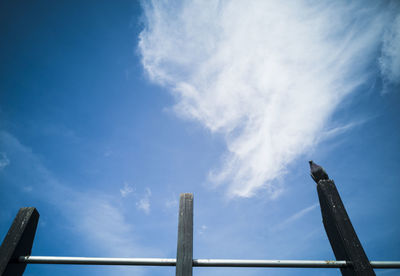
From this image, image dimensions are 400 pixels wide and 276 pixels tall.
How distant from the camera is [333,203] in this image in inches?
64.8

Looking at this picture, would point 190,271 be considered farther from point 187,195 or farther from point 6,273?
point 6,273

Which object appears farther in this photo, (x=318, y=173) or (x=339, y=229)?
(x=318, y=173)

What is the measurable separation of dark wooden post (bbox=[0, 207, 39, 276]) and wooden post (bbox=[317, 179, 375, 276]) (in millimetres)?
2242

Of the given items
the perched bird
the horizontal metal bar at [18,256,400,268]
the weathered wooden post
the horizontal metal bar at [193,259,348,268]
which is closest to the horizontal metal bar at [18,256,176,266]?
the horizontal metal bar at [18,256,400,268]

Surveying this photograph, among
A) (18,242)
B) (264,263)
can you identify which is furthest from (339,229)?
(18,242)

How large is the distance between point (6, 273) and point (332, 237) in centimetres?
231

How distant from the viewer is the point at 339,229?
157 centimetres

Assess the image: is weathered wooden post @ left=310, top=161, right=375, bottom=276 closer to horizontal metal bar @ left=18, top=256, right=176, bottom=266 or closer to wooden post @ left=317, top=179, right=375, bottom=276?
wooden post @ left=317, top=179, right=375, bottom=276

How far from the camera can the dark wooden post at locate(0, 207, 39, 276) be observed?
145 centimetres

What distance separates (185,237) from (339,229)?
1102 millimetres

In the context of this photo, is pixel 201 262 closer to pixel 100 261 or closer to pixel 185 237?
pixel 185 237

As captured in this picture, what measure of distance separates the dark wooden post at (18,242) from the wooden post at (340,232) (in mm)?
2242

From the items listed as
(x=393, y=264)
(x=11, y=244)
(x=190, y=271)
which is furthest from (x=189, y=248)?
(x=393, y=264)

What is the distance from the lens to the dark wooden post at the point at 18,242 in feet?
4.77
